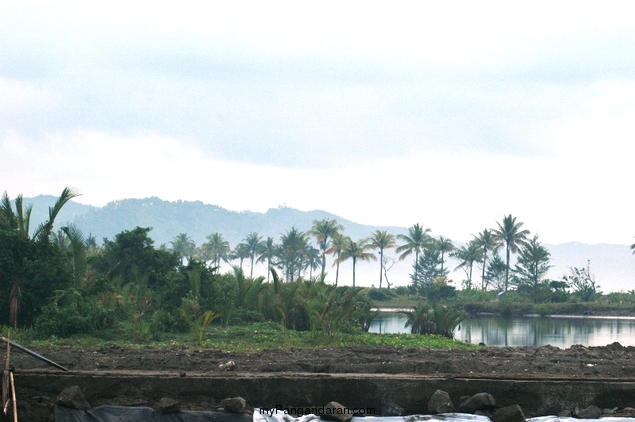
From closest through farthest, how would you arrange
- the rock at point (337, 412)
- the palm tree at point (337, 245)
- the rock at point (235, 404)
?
the rock at point (337, 412), the rock at point (235, 404), the palm tree at point (337, 245)

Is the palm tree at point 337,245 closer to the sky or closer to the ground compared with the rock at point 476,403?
closer to the sky

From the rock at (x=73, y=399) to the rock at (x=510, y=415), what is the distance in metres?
4.80

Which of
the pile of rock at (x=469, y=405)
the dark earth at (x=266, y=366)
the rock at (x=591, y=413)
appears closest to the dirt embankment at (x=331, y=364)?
the dark earth at (x=266, y=366)

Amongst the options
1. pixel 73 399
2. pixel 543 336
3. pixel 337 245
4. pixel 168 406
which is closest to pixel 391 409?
pixel 168 406

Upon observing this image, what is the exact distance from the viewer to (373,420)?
343 inches

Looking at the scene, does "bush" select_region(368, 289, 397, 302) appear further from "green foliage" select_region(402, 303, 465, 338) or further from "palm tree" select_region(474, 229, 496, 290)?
"green foliage" select_region(402, 303, 465, 338)

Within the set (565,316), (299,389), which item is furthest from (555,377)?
(565,316)

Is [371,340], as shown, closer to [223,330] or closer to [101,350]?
[223,330]

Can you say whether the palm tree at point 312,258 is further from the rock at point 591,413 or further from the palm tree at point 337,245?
the rock at point 591,413

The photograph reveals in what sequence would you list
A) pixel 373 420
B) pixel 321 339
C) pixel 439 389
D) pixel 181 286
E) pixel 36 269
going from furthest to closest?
pixel 181 286, pixel 36 269, pixel 321 339, pixel 439 389, pixel 373 420

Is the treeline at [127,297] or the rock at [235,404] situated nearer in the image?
the rock at [235,404]

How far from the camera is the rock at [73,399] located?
8.80m

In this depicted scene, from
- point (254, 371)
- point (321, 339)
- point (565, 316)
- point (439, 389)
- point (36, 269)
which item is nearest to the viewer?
point (439, 389)

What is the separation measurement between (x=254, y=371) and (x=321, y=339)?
6617 millimetres
